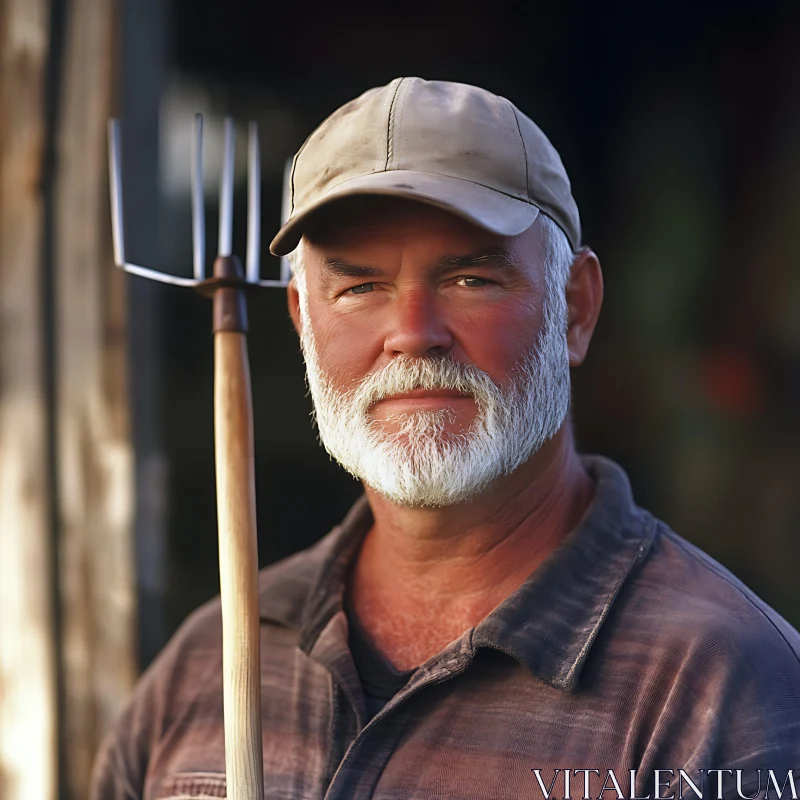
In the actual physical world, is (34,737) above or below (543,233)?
below

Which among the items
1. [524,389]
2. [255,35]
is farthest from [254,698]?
[255,35]

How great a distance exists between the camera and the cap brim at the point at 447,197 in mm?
1425

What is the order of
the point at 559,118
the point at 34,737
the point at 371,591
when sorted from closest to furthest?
the point at 371,591 → the point at 34,737 → the point at 559,118

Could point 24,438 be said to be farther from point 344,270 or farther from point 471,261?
point 471,261

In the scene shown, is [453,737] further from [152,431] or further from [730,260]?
[730,260]

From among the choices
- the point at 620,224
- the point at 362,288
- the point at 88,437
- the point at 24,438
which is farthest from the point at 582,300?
the point at 620,224

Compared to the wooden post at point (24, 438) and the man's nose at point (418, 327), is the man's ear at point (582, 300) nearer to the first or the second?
the man's nose at point (418, 327)

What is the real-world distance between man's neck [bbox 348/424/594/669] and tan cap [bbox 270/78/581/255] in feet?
1.35

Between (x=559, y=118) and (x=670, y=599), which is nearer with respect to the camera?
(x=670, y=599)

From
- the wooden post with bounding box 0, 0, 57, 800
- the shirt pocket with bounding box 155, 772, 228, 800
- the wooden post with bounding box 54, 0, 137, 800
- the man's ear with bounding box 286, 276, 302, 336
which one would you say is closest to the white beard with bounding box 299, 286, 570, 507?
the man's ear with bounding box 286, 276, 302, 336

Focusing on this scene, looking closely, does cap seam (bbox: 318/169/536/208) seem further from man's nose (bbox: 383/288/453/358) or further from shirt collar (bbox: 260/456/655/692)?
shirt collar (bbox: 260/456/655/692)

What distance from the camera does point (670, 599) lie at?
4.86 ft

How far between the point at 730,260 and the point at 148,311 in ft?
7.51

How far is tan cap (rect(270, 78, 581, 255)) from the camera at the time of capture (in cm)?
147
